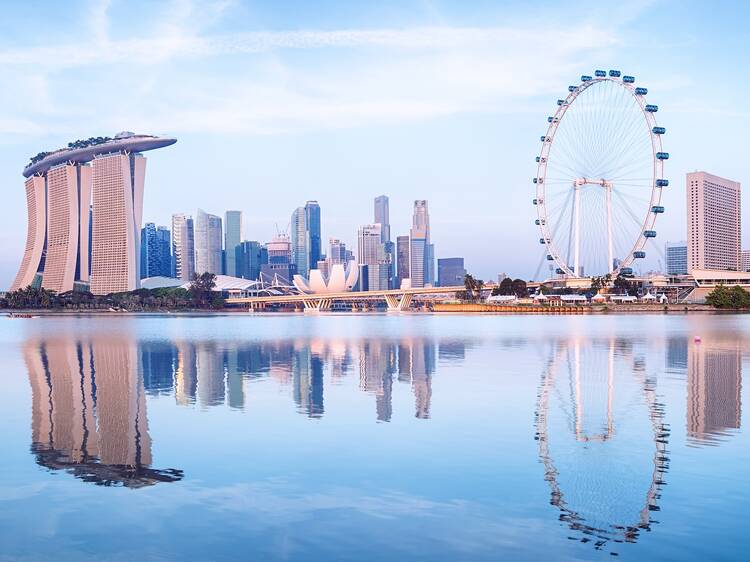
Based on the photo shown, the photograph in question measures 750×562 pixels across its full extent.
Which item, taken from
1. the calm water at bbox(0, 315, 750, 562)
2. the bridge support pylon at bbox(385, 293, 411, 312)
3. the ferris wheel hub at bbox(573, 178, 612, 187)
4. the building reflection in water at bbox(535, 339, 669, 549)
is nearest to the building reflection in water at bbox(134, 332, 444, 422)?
the calm water at bbox(0, 315, 750, 562)

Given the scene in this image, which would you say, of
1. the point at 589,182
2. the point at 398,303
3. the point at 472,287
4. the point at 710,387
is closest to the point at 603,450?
the point at 710,387

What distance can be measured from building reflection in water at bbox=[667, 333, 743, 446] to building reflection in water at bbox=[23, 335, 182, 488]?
10811 mm

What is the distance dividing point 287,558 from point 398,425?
29.7 ft

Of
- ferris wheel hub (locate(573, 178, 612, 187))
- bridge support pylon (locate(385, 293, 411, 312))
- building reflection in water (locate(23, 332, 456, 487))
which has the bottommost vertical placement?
bridge support pylon (locate(385, 293, 411, 312))

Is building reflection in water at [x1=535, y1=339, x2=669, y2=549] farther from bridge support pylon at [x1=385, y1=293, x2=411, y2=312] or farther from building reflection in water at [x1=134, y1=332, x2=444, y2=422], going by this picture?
bridge support pylon at [x1=385, y1=293, x2=411, y2=312]

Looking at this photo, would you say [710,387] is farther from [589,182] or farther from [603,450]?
[589,182]

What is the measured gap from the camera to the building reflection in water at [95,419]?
14.1 m

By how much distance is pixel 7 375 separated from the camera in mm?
30766

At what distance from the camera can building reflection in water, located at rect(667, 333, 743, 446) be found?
1778 cm

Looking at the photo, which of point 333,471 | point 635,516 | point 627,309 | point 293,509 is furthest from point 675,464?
point 627,309

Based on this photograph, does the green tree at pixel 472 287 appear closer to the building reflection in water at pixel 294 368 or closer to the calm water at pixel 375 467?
the building reflection in water at pixel 294 368

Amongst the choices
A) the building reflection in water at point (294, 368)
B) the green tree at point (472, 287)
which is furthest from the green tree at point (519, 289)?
the building reflection in water at point (294, 368)

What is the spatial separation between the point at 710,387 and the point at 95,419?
17.7m

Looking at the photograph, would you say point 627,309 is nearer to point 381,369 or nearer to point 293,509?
point 381,369
